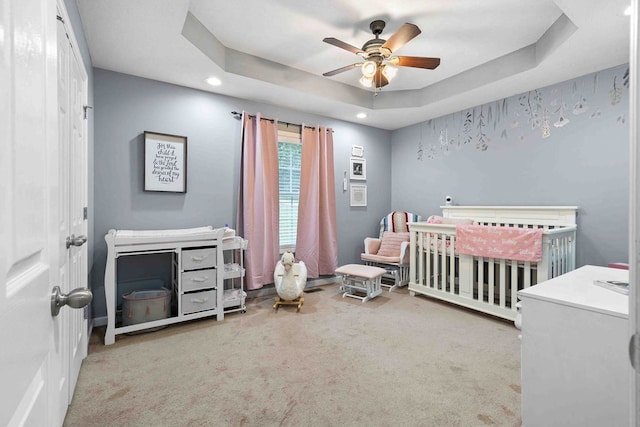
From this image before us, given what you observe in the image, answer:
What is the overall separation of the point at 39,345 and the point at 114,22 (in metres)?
2.37

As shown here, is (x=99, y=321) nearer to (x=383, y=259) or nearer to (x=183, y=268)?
(x=183, y=268)

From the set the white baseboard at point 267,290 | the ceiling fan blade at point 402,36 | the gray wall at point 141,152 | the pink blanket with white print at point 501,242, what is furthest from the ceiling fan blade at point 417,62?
the white baseboard at point 267,290

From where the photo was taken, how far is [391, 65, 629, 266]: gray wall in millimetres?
2766

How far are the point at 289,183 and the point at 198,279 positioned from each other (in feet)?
5.56

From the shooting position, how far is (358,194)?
4480 millimetres

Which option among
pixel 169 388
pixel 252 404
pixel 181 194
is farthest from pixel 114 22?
pixel 252 404

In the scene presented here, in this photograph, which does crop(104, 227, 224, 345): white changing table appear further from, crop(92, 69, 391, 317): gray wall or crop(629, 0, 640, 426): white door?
crop(629, 0, 640, 426): white door

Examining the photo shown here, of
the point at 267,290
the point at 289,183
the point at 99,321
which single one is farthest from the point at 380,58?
the point at 99,321

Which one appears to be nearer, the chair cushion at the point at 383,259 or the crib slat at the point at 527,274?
the crib slat at the point at 527,274

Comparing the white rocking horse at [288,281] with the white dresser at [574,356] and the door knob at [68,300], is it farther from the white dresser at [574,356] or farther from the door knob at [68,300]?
the door knob at [68,300]

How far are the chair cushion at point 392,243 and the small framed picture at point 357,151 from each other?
125 cm

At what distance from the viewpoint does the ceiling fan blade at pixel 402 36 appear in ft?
6.90

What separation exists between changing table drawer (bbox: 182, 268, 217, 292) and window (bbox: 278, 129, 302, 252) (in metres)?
1.19

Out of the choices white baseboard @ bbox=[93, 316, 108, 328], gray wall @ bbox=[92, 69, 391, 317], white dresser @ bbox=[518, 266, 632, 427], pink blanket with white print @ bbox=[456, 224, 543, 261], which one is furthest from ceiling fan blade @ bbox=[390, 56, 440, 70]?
white baseboard @ bbox=[93, 316, 108, 328]
